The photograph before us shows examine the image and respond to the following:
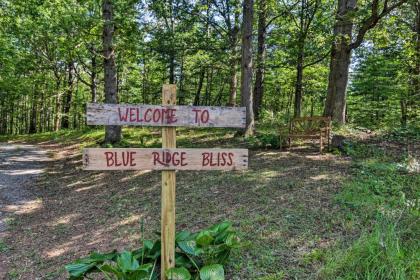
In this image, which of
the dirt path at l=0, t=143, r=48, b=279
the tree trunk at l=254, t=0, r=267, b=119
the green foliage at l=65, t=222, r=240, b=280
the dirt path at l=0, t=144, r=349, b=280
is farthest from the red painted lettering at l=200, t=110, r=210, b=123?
the tree trunk at l=254, t=0, r=267, b=119

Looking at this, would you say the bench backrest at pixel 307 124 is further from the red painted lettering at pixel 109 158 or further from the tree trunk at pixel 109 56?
the red painted lettering at pixel 109 158

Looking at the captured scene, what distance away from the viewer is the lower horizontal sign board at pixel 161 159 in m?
2.59

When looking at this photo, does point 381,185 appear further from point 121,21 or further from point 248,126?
point 121,21

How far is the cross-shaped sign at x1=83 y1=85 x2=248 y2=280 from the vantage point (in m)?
2.62

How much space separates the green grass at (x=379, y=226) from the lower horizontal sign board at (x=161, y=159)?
125cm

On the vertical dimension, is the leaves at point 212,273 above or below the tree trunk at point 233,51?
below

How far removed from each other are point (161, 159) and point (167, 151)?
0.08m

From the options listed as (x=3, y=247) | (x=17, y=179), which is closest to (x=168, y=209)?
(x=3, y=247)

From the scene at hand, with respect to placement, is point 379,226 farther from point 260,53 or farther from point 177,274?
point 260,53

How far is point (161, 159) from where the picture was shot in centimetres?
271

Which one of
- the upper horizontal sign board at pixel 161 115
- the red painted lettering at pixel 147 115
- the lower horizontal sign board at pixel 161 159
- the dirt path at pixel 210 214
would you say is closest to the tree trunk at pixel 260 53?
the dirt path at pixel 210 214

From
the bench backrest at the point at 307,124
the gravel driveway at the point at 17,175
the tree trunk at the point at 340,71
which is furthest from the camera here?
the tree trunk at the point at 340,71

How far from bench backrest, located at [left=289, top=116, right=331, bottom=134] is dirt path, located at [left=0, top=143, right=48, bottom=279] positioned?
5772mm

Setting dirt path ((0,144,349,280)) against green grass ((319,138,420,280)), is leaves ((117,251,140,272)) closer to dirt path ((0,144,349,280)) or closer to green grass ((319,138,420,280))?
dirt path ((0,144,349,280))
